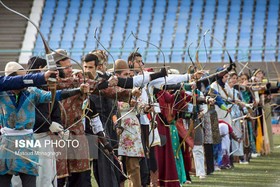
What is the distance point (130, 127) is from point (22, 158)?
7.23ft

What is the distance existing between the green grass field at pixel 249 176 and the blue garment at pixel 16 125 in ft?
13.6

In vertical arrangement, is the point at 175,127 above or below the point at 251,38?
below

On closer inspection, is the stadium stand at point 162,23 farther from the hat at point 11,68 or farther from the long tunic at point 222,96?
the hat at point 11,68

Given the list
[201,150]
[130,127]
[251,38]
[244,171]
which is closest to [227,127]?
[244,171]

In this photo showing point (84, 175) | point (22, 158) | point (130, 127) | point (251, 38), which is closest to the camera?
point (22, 158)

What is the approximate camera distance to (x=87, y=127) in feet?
26.5

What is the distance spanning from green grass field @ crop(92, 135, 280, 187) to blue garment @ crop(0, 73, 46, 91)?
448cm

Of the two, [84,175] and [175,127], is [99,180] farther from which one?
[175,127]

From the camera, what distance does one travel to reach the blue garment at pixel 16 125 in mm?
6523

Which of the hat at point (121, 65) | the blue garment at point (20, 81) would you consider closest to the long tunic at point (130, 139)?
the hat at point (121, 65)

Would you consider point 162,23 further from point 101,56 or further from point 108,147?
point 108,147

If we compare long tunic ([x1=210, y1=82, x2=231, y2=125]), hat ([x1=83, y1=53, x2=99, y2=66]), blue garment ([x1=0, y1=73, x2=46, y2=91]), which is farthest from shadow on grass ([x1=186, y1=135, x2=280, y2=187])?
blue garment ([x1=0, y1=73, x2=46, y2=91])

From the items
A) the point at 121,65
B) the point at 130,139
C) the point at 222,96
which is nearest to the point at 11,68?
the point at 121,65

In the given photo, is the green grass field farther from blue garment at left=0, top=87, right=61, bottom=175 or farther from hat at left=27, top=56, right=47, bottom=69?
blue garment at left=0, top=87, right=61, bottom=175
